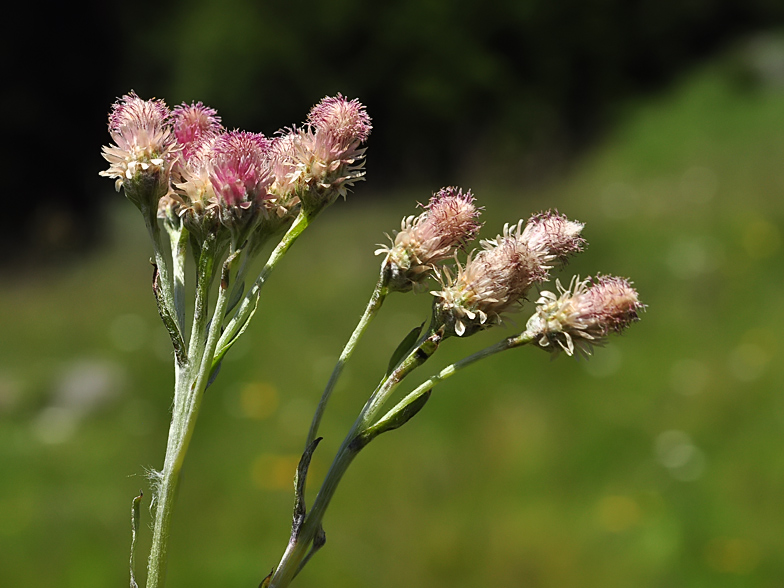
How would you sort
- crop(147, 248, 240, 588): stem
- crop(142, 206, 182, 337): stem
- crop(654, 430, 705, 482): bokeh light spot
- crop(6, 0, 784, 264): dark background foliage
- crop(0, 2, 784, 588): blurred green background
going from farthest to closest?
crop(6, 0, 784, 264): dark background foliage
crop(654, 430, 705, 482): bokeh light spot
crop(0, 2, 784, 588): blurred green background
crop(142, 206, 182, 337): stem
crop(147, 248, 240, 588): stem

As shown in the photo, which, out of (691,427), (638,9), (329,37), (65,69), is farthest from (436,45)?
(691,427)

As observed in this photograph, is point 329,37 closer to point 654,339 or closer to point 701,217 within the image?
point 701,217

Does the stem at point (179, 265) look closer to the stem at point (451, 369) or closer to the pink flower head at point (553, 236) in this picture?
the stem at point (451, 369)

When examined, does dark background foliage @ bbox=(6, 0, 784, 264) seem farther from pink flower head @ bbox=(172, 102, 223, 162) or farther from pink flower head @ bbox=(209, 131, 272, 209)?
pink flower head @ bbox=(209, 131, 272, 209)

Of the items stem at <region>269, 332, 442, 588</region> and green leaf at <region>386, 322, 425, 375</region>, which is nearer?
stem at <region>269, 332, 442, 588</region>

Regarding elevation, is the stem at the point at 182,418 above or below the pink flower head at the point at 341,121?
below

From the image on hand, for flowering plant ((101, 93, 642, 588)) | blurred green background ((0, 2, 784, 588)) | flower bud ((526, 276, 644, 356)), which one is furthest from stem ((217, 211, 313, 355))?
blurred green background ((0, 2, 784, 588))

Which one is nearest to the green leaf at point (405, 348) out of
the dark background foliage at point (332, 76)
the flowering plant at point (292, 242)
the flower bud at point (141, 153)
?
the flowering plant at point (292, 242)
